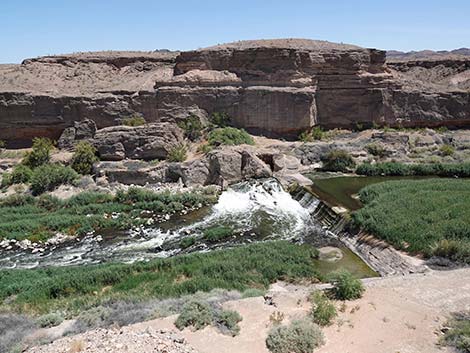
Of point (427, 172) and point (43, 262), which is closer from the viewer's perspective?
point (43, 262)

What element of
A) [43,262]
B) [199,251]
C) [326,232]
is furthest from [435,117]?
[43,262]

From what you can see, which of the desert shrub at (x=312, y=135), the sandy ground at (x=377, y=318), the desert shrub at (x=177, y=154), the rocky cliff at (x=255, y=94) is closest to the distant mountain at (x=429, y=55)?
the rocky cliff at (x=255, y=94)

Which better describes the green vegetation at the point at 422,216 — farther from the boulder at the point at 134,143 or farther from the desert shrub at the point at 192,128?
the desert shrub at the point at 192,128

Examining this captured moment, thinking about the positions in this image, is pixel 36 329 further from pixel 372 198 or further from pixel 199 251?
pixel 372 198

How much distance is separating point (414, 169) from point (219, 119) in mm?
12593

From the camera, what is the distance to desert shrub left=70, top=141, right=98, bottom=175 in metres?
24.5

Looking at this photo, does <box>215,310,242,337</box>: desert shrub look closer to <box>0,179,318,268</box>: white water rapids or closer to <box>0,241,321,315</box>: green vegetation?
<box>0,241,321,315</box>: green vegetation

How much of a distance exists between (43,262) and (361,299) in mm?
11078

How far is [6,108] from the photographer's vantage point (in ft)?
93.5

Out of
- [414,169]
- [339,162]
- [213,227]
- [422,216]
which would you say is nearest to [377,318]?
[422,216]

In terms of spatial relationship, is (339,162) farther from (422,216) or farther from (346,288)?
(346,288)

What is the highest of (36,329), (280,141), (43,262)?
(280,141)

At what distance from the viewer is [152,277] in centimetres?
1322

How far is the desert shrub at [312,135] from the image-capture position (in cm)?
2942
